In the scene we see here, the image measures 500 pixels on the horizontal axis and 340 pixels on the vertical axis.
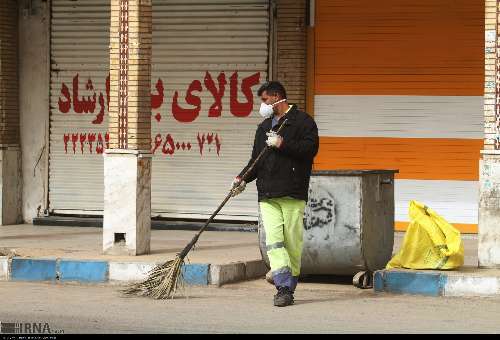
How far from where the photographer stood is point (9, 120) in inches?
736

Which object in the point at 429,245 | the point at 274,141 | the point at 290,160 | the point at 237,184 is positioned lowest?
the point at 429,245

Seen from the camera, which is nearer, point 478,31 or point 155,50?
point 478,31

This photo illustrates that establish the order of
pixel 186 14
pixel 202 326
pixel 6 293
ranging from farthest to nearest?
pixel 186 14
pixel 6 293
pixel 202 326

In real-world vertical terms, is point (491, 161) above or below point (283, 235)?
above

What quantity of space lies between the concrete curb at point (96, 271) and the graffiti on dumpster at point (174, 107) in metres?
5.06

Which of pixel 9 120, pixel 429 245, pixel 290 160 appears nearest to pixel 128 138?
pixel 290 160

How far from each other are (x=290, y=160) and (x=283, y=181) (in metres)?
0.23

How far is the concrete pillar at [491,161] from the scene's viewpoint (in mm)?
12719

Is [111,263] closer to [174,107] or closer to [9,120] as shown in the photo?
[174,107]

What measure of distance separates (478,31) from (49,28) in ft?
22.9

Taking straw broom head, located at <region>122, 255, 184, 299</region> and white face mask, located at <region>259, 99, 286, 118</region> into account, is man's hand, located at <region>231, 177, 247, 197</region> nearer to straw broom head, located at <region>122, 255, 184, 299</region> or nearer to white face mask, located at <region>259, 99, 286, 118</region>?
white face mask, located at <region>259, 99, 286, 118</region>

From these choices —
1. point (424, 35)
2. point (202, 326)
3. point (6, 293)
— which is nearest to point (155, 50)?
point (424, 35)

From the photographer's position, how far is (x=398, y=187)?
1736cm

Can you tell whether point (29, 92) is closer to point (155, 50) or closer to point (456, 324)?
point (155, 50)
